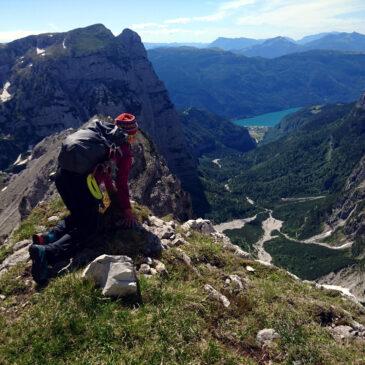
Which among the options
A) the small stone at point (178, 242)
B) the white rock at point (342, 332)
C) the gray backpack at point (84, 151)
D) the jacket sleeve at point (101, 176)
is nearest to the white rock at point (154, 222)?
the small stone at point (178, 242)

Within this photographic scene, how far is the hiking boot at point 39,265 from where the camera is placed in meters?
15.1

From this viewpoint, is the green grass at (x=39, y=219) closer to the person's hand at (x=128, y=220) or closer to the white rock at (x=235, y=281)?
the person's hand at (x=128, y=220)

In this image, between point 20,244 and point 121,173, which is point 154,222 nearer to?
point 121,173

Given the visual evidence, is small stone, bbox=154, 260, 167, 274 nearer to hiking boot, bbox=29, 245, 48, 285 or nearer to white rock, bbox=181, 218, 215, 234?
hiking boot, bbox=29, 245, 48, 285

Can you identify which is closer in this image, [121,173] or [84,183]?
[84,183]

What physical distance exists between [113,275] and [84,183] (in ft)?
15.6

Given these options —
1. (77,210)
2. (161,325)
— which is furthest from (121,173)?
(161,325)

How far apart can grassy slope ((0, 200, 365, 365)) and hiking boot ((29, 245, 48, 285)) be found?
1.28 feet

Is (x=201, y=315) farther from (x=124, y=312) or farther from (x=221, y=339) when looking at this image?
(x=124, y=312)

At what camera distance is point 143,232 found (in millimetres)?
17859

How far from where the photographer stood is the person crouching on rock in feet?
53.7

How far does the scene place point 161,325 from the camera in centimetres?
1234

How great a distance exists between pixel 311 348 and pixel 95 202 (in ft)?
29.9

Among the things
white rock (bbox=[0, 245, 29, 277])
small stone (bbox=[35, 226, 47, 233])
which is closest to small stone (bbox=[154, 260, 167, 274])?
white rock (bbox=[0, 245, 29, 277])
